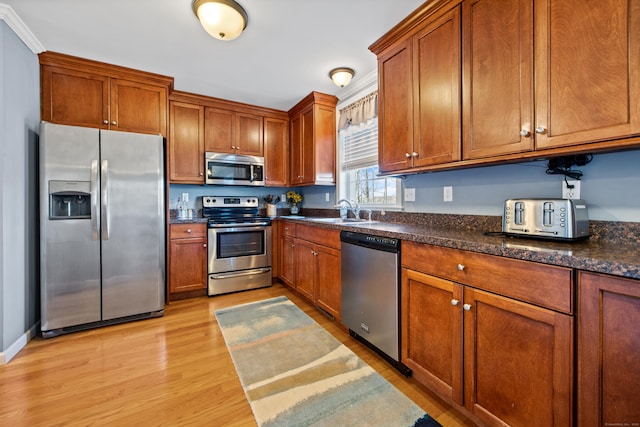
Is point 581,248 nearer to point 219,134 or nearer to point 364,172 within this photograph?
point 364,172

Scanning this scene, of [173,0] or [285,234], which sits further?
[285,234]

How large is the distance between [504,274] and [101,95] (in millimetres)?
3660

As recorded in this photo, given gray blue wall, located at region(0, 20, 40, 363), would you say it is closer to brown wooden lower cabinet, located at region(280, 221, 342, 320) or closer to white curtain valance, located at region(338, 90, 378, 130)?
brown wooden lower cabinet, located at region(280, 221, 342, 320)

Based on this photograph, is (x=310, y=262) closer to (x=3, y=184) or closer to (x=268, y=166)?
(x=268, y=166)

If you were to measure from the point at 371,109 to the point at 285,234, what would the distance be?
71.7 inches

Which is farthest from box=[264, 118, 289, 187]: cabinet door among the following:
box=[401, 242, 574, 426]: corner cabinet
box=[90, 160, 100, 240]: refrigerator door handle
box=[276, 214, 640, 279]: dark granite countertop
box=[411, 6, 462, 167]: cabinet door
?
box=[401, 242, 574, 426]: corner cabinet

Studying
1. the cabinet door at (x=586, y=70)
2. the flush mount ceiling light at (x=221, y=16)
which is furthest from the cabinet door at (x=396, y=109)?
the flush mount ceiling light at (x=221, y=16)

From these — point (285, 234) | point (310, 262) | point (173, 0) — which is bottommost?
point (310, 262)

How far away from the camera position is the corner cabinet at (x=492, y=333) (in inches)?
40.7

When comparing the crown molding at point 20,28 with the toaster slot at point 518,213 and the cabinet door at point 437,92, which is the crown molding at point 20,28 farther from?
the toaster slot at point 518,213

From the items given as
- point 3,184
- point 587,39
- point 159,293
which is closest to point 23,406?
point 159,293

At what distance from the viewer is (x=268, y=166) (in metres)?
3.97

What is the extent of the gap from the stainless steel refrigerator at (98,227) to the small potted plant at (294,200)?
1.93 m

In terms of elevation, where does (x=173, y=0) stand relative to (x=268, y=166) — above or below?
above
